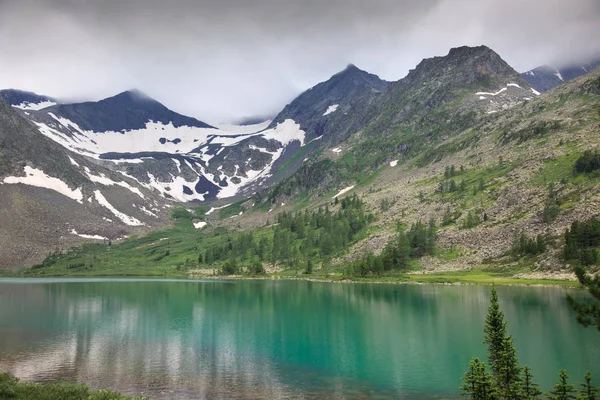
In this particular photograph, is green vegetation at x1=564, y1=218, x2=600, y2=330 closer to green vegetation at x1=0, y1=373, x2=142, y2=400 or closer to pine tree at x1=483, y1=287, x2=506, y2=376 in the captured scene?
pine tree at x1=483, y1=287, x2=506, y2=376

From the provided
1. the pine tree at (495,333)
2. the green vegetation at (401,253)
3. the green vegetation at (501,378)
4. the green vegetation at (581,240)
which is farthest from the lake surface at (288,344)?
the green vegetation at (401,253)

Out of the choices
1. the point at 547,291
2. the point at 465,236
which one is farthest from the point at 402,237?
the point at 547,291

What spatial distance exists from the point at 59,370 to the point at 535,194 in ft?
486

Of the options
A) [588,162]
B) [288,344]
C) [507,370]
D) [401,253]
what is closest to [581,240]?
[588,162]

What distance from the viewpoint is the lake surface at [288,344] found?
3622cm

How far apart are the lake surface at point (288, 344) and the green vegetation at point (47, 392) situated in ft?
17.2

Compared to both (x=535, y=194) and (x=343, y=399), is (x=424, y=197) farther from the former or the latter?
(x=343, y=399)

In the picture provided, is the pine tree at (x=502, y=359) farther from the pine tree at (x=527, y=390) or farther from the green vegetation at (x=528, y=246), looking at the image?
the green vegetation at (x=528, y=246)

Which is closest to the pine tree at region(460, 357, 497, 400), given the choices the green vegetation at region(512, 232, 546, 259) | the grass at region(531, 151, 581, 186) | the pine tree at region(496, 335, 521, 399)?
the pine tree at region(496, 335, 521, 399)

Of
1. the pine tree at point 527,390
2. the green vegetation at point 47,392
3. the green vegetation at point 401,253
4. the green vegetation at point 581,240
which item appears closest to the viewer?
the pine tree at point 527,390

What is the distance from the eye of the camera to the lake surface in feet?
119

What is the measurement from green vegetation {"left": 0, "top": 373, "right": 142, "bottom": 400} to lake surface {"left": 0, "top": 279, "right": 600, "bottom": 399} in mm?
5243

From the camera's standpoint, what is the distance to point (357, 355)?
4572 cm

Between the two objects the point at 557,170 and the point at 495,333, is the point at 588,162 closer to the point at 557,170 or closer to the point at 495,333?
the point at 557,170
